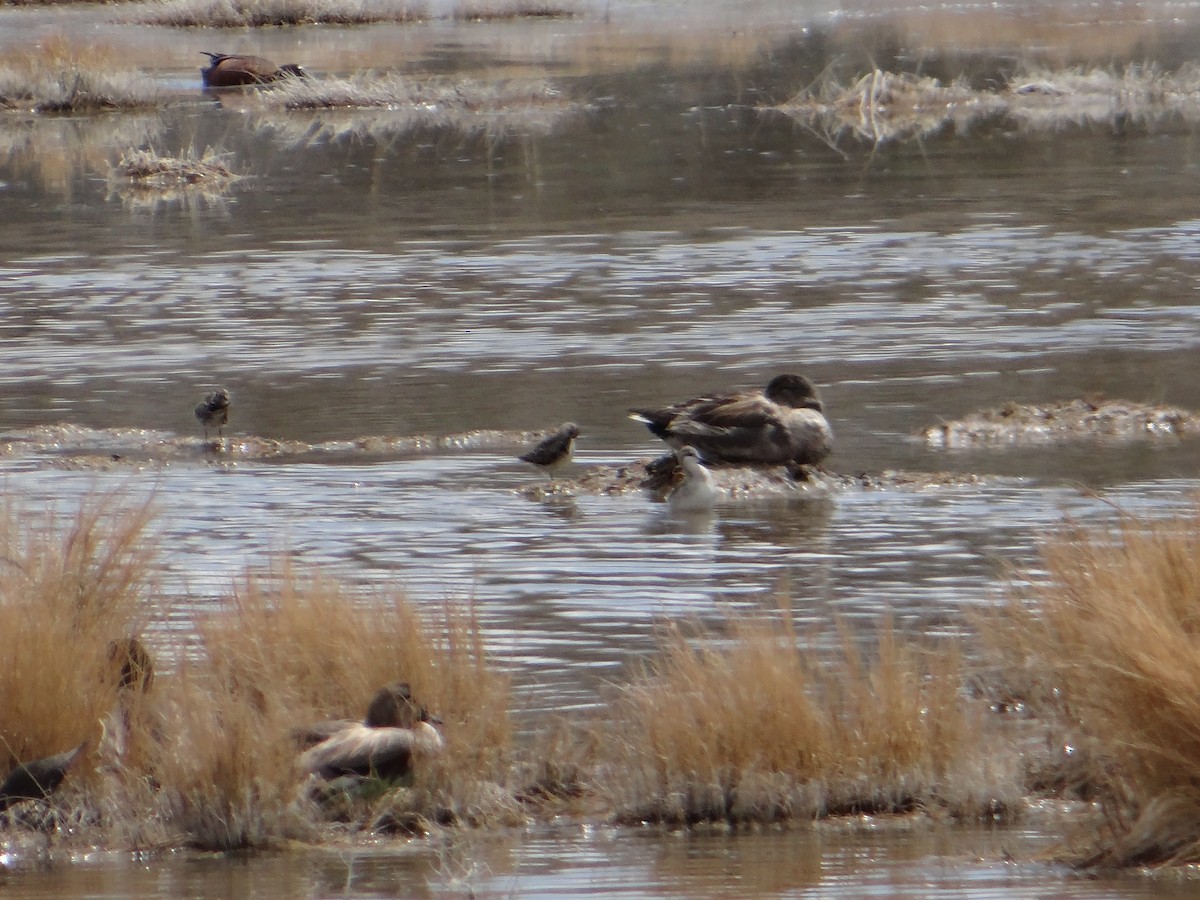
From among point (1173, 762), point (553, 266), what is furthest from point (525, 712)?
point (553, 266)

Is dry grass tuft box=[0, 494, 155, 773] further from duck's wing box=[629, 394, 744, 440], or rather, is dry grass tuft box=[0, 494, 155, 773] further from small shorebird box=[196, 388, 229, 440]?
small shorebird box=[196, 388, 229, 440]

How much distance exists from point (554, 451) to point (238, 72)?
33.8m

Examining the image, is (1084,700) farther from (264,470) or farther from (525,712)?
(264,470)

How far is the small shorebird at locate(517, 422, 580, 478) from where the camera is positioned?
13.5 meters

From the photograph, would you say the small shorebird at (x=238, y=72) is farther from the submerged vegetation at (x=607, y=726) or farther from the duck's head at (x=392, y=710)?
the duck's head at (x=392, y=710)

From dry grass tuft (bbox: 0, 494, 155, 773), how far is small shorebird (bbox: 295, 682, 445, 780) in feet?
2.52

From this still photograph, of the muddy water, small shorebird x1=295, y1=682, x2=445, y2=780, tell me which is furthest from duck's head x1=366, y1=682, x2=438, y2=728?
the muddy water

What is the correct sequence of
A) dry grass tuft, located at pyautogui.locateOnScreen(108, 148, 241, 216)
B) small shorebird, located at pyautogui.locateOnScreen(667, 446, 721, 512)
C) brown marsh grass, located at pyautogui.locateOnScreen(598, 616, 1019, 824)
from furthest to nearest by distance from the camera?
dry grass tuft, located at pyautogui.locateOnScreen(108, 148, 241, 216) < small shorebird, located at pyautogui.locateOnScreen(667, 446, 721, 512) < brown marsh grass, located at pyautogui.locateOnScreen(598, 616, 1019, 824)

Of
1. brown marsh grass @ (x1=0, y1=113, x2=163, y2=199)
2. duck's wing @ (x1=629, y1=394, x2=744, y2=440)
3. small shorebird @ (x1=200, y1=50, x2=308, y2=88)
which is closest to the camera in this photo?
duck's wing @ (x1=629, y1=394, x2=744, y2=440)

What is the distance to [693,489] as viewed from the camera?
13.0 meters

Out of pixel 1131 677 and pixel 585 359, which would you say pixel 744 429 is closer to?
pixel 585 359

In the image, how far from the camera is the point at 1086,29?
58844 mm

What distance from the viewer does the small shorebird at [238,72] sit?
45625mm

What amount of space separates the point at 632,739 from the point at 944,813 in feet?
3.59
